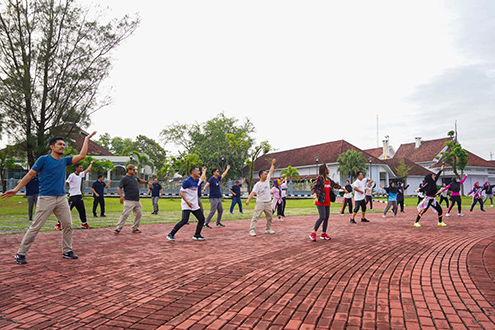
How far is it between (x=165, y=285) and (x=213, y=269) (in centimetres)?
102

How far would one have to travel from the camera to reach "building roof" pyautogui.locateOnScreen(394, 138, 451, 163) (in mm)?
61344

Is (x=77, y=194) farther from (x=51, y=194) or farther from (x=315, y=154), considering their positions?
(x=315, y=154)

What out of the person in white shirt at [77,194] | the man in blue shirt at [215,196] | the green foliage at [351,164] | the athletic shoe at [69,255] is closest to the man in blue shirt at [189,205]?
the athletic shoe at [69,255]

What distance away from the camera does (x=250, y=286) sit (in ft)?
15.1

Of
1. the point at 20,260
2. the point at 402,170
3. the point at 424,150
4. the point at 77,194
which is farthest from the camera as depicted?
the point at 424,150

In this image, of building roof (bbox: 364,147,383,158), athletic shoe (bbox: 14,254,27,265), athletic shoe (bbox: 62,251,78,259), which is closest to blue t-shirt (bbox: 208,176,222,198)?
athletic shoe (bbox: 62,251,78,259)

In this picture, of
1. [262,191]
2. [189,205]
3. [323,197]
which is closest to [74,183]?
[189,205]

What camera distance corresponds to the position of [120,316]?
3.62m

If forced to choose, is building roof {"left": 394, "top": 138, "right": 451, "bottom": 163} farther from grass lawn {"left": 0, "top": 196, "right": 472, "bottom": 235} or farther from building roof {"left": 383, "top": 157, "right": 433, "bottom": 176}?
grass lawn {"left": 0, "top": 196, "right": 472, "bottom": 235}

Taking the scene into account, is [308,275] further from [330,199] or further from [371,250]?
[330,199]

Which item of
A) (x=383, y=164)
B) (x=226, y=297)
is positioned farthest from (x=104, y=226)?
(x=383, y=164)

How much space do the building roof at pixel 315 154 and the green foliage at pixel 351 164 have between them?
317cm

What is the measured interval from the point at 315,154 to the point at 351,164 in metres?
10.1

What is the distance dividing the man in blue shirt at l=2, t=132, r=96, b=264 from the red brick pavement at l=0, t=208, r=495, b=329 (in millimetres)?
327
